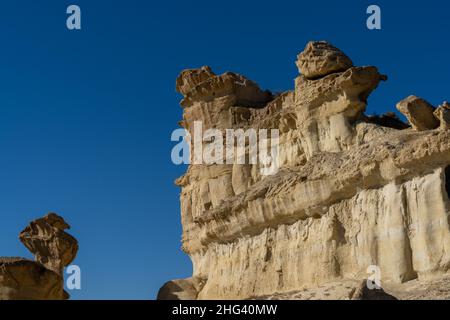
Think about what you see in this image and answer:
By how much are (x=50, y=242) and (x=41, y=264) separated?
5826mm

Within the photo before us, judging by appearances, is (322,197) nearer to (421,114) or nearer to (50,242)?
(421,114)

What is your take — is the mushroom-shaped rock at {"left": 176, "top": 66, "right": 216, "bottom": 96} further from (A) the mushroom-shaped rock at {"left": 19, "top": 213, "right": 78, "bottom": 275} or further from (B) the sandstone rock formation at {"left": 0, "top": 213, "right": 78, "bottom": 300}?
(A) the mushroom-shaped rock at {"left": 19, "top": 213, "right": 78, "bottom": 275}

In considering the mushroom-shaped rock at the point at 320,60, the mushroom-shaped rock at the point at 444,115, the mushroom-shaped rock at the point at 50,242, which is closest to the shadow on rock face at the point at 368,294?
the mushroom-shaped rock at the point at 444,115

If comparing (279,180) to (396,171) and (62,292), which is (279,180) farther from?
(62,292)

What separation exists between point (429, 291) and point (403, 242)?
3926 mm

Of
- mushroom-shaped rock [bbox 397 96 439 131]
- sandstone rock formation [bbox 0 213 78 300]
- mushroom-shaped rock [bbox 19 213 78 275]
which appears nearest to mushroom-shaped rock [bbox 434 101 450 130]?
mushroom-shaped rock [bbox 397 96 439 131]

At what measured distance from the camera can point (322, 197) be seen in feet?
124

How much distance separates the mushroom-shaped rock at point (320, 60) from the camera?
44.2m

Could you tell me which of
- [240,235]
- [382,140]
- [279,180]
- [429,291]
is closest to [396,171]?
[382,140]

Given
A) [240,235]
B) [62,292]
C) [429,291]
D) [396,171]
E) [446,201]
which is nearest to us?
[429,291]

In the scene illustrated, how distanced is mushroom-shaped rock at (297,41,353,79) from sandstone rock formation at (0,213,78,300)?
15.9 meters

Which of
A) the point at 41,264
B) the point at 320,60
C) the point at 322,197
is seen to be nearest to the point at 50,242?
the point at 41,264

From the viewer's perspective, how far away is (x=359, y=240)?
3484cm
